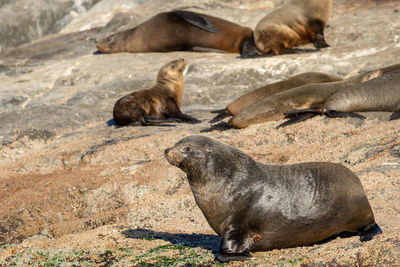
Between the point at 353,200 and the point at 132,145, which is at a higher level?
the point at 353,200

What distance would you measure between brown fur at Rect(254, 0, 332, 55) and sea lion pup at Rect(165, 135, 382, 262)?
25.2 ft

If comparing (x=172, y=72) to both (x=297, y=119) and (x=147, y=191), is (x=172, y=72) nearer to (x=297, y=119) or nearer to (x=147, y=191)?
(x=297, y=119)

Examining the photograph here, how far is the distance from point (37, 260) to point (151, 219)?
144cm

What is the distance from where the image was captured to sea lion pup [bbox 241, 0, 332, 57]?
37.1ft

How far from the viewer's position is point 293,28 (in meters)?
11.5

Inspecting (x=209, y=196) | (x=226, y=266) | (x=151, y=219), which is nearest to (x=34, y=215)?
(x=151, y=219)

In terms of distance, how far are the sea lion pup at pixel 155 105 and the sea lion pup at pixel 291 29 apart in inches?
104

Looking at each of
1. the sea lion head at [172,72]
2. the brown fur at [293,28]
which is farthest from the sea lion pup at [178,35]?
the sea lion head at [172,72]

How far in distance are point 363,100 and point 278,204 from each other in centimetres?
354

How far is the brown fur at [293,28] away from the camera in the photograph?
11297 mm

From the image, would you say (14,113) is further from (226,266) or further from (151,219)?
(226,266)

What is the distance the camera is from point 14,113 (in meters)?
8.66

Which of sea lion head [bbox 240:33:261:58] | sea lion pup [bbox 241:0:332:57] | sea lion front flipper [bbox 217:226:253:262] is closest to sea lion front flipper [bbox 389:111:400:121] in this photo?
sea lion front flipper [bbox 217:226:253:262]

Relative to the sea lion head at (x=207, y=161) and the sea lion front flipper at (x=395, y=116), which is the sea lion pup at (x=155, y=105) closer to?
the sea lion front flipper at (x=395, y=116)
